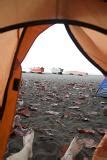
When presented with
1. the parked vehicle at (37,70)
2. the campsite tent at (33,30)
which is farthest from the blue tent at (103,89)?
the parked vehicle at (37,70)

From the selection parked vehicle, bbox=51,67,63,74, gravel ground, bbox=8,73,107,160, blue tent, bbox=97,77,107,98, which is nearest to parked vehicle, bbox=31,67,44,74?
parked vehicle, bbox=51,67,63,74

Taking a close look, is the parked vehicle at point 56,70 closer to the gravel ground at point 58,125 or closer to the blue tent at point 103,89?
the blue tent at point 103,89

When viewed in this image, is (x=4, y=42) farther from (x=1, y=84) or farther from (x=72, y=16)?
(x=72, y=16)

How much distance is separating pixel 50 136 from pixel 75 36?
215 cm

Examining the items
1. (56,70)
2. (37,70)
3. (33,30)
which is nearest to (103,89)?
(33,30)

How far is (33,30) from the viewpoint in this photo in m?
2.85

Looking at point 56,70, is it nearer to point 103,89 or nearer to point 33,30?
point 103,89

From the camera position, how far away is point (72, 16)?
1.99 metres

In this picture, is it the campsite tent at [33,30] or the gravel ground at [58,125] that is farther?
the gravel ground at [58,125]

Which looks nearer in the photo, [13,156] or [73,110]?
[13,156]

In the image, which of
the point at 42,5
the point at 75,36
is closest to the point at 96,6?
the point at 42,5

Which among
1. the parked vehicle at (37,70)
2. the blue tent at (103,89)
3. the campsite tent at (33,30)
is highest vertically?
the parked vehicle at (37,70)

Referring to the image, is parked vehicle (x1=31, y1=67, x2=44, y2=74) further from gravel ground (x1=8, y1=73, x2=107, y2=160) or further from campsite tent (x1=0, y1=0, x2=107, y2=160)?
campsite tent (x1=0, y1=0, x2=107, y2=160)

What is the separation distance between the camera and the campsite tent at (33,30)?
1978 millimetres
